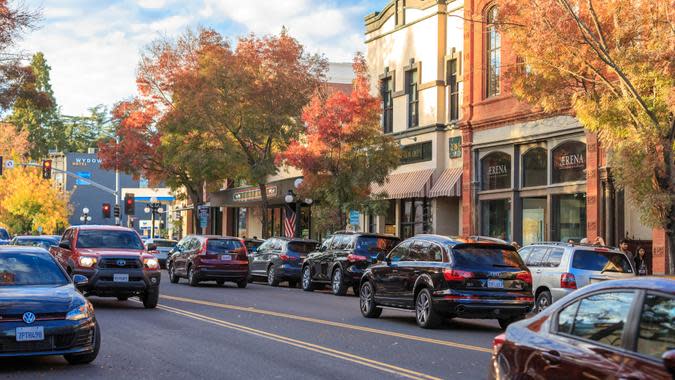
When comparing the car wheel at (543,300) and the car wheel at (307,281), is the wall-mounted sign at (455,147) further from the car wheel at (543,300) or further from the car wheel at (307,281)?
the car wheel at (543,300)

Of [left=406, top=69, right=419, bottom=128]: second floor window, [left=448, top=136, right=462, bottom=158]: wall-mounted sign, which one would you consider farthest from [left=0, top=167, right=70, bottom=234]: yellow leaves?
[left=448, top=136, right=462, bottom=158]: wall-mounted sign

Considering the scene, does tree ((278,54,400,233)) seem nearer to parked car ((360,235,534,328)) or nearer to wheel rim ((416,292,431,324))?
parked car ((360,235,534,328))

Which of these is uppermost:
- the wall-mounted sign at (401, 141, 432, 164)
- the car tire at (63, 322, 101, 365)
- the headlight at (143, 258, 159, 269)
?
the wall-mounted sign at (401, 141, 432, 164)

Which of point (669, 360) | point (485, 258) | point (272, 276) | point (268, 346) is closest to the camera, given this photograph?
point (669, 360)

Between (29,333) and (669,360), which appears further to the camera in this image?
(29,333)

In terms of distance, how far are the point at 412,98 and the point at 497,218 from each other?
302 inches

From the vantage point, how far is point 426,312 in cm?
1691

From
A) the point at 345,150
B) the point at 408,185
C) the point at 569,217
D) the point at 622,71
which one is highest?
the point at 622,71

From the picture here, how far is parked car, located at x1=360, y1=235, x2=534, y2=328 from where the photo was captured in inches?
647

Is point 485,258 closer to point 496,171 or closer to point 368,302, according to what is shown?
point 368,302

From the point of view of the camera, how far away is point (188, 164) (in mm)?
43969

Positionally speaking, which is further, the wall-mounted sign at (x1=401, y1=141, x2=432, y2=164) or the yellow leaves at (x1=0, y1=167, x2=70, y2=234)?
the yellow leaves at (x1=0, y1=167, x2=70, y2=234)

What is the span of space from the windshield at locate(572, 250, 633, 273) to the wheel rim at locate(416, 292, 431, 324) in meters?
3.86

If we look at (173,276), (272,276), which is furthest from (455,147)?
(173,276)
